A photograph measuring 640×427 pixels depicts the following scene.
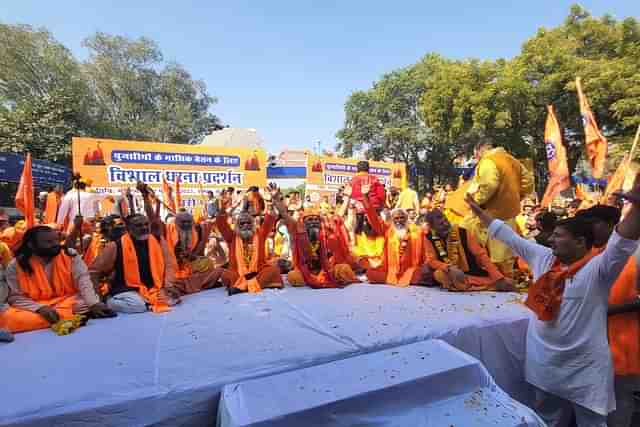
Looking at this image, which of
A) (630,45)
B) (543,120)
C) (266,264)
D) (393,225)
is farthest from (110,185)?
(630,45)

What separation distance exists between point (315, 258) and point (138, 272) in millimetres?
1911

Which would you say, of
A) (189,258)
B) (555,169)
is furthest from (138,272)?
(555,169)

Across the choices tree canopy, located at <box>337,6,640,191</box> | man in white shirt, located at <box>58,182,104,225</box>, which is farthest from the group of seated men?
tree canopy, located at <box>337,6,640,191</box>

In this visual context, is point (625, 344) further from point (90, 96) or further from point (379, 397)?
point (90, 96)

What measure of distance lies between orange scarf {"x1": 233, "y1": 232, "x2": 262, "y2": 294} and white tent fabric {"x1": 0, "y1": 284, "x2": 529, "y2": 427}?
0.40 m

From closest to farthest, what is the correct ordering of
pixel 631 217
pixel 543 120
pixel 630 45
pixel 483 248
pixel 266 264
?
pixel 631 217 → pixel 483 248 → pixel 266 264 → pixel 630 45 → pixel 543 120

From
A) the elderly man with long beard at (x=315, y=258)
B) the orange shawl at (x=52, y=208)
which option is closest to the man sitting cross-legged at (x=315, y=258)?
the elderly man with long beard at (x=315, y=258)

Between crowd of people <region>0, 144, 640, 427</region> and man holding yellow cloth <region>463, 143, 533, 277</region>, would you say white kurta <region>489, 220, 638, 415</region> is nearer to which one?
crowd of people <region>0, 144, 640, 427</region>

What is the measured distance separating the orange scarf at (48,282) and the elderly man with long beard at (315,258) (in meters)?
2.11

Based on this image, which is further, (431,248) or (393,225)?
(393,225)

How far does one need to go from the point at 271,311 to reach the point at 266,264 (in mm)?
1186

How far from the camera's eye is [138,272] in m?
3.53

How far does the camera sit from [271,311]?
10.4ft

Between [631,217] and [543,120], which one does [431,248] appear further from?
[543,120]
